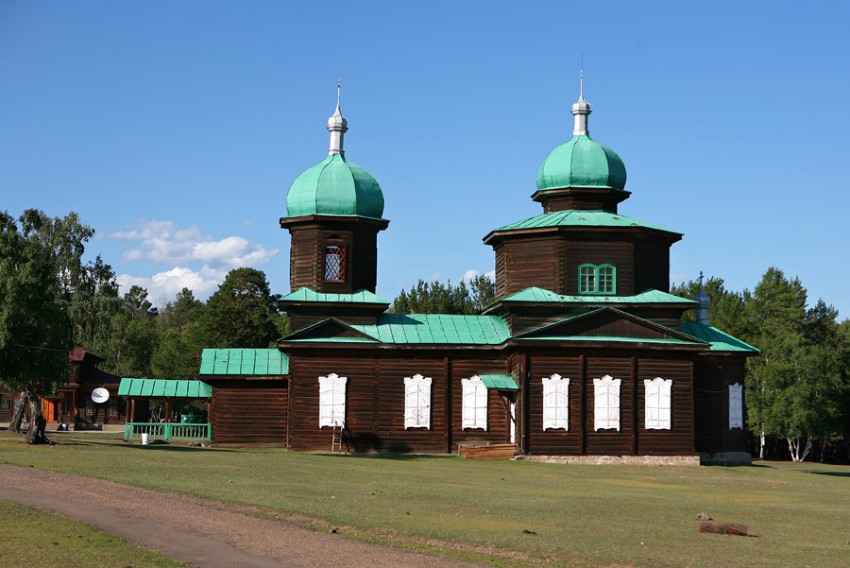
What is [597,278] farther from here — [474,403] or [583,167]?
[474,403]

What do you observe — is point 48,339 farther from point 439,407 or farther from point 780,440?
point 780,440

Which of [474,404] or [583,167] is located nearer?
[474,404]

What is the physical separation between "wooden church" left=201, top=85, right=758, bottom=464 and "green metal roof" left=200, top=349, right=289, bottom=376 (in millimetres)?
86

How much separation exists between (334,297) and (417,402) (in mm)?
5749

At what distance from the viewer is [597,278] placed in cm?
4722

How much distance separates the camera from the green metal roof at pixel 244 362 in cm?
4691

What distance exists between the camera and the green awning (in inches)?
1745

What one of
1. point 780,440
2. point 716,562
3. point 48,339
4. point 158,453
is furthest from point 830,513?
point 780,440

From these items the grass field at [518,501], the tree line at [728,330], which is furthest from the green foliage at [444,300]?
the grass field at [518,501]

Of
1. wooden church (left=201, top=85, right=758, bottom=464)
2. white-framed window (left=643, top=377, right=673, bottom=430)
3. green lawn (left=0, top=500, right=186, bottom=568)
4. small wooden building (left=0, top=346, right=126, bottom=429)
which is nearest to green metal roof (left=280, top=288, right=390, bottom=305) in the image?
wooden church (left=201, top=85, right=758, bottom=464)

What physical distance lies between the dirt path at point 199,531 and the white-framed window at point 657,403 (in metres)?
25.6

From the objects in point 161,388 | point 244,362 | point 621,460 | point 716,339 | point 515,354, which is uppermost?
point 716,339

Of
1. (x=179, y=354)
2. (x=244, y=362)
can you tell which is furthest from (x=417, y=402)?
(x=179, y=354)

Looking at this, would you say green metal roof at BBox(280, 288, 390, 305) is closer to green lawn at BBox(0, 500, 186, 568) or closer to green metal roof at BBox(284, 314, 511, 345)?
green metal roof at BBox(284, 314, 511, 345)
